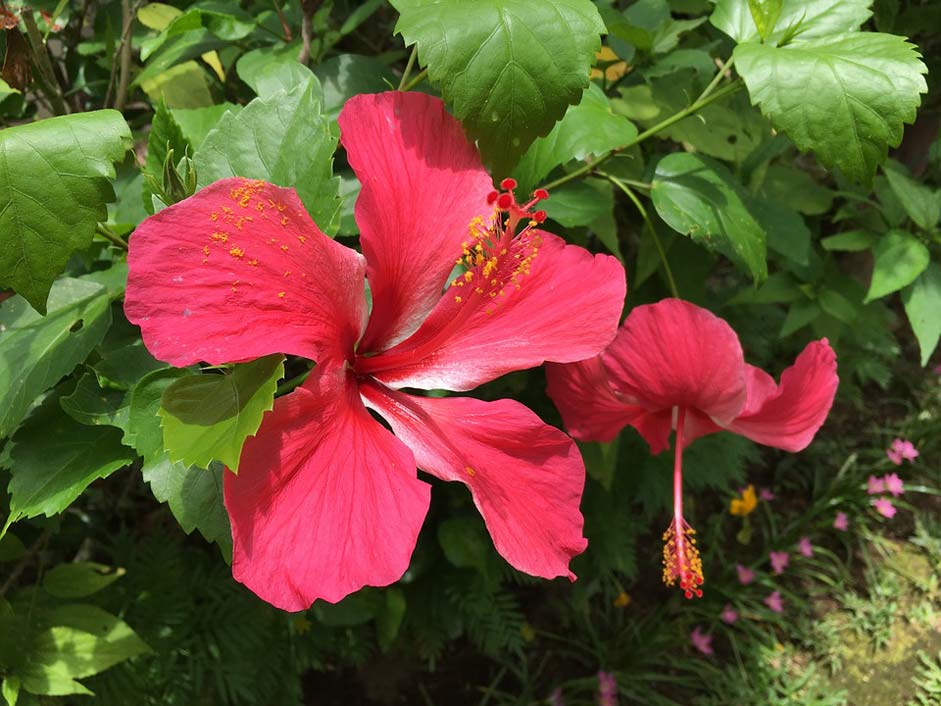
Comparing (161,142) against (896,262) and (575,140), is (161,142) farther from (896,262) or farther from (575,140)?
(896,262)

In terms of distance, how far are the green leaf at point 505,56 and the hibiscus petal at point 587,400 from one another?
1.14ft

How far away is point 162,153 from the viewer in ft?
2.59

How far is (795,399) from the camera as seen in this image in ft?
3.27

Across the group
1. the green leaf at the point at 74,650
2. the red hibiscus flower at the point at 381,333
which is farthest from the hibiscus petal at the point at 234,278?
the green leaf at the point at 74,650

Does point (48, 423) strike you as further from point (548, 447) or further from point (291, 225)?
point (548, 447)

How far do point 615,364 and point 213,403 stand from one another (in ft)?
1.68

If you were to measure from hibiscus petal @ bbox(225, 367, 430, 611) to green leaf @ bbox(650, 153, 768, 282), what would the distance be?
515 millimetres

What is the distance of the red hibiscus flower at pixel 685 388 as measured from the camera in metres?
0.94

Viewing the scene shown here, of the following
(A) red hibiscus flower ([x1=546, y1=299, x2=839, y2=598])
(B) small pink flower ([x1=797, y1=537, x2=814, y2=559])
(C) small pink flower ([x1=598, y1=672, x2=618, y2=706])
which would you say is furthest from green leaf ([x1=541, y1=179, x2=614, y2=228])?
(B) small pink flower ([x1=797, y1=537, x2=814, y2=559])

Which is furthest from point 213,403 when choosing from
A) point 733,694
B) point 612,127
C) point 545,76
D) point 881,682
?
point 881,682

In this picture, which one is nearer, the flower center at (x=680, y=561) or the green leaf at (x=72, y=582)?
the flower center at (x=680, y=561)

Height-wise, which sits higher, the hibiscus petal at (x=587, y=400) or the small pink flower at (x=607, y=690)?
the hibiscus petal at (x=587, y=400)

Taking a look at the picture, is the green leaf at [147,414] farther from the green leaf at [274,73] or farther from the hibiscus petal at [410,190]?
the green leaf at [274,73]

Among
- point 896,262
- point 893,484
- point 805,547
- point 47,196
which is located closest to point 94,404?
point 47,196
